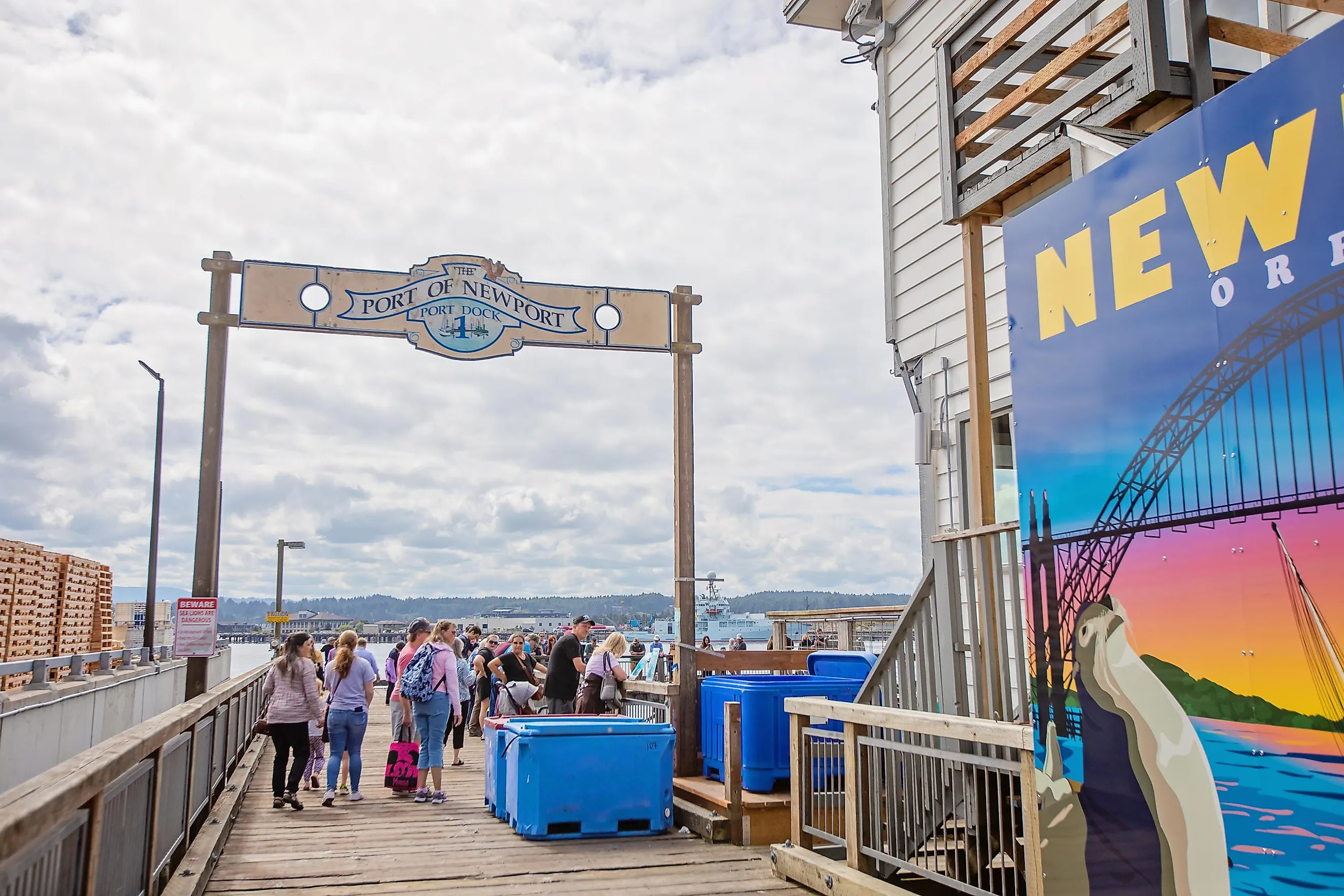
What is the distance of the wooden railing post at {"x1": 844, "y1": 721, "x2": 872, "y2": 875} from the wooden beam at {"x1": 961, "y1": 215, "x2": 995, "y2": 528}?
5.27 ft

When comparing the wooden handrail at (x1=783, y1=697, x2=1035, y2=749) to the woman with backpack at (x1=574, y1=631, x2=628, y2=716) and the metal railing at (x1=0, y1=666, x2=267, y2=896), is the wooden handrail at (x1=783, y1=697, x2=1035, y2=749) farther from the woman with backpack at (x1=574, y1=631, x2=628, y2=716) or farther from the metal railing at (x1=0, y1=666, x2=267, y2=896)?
the woman with backpack at (x1=574, y1=631, x2=628, y2=716)

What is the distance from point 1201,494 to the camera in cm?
362

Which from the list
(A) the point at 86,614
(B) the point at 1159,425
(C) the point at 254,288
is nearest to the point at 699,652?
(C) the point at 254,288

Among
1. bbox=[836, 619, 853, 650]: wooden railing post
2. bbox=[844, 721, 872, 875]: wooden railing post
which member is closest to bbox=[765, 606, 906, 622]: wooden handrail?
bbox=[836, 619, 853, 650]: wooden railing post

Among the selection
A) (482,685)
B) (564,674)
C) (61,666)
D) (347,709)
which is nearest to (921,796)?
(347,709)

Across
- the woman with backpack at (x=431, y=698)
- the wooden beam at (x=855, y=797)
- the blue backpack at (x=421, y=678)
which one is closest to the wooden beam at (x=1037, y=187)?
the wooden beam at (x=855, y=797)

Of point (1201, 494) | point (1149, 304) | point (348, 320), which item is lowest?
point (1201, 494)

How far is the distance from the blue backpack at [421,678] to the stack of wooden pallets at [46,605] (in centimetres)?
660

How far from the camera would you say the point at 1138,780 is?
3928mm

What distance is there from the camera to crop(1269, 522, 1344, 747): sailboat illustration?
308 centimetres

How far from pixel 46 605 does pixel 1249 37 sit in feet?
71.0

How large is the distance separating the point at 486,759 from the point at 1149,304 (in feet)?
25.9

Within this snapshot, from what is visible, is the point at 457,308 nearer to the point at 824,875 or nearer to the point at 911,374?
the point at 911,374

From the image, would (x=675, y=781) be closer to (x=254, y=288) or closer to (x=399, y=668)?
(x=399, y=668)
